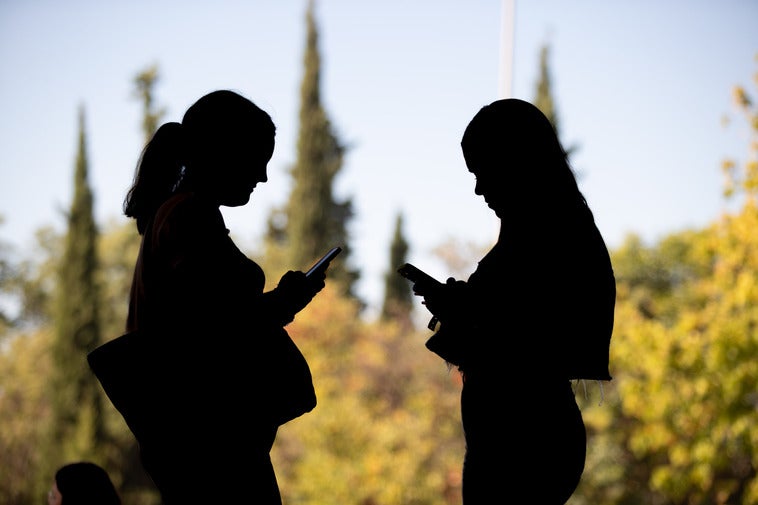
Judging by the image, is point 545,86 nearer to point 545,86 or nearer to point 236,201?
point 545,86

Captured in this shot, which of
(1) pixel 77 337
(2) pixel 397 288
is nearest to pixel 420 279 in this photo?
(1) pixel 77 337

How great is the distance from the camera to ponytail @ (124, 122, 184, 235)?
2.22m

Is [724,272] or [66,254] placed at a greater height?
[66,254]

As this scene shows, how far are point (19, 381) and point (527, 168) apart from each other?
28.1 metres

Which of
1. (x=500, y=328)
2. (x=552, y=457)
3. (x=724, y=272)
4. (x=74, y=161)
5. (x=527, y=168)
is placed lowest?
(x=552, y=457)

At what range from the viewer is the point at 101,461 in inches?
875

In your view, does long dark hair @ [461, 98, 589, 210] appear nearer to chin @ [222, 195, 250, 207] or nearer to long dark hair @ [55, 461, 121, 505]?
chin @ [222, 195, 250, 207]

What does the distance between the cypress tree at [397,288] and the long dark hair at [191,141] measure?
90.4ft

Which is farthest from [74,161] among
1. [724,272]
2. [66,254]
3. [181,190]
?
[181,190]

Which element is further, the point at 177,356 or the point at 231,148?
the point at 231,148

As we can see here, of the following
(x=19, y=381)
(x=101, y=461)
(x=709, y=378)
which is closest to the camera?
(x=709, y=378)

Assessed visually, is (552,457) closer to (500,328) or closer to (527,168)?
(500,328)

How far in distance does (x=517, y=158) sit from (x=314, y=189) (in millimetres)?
30766

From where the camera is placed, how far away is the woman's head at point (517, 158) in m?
2.03
